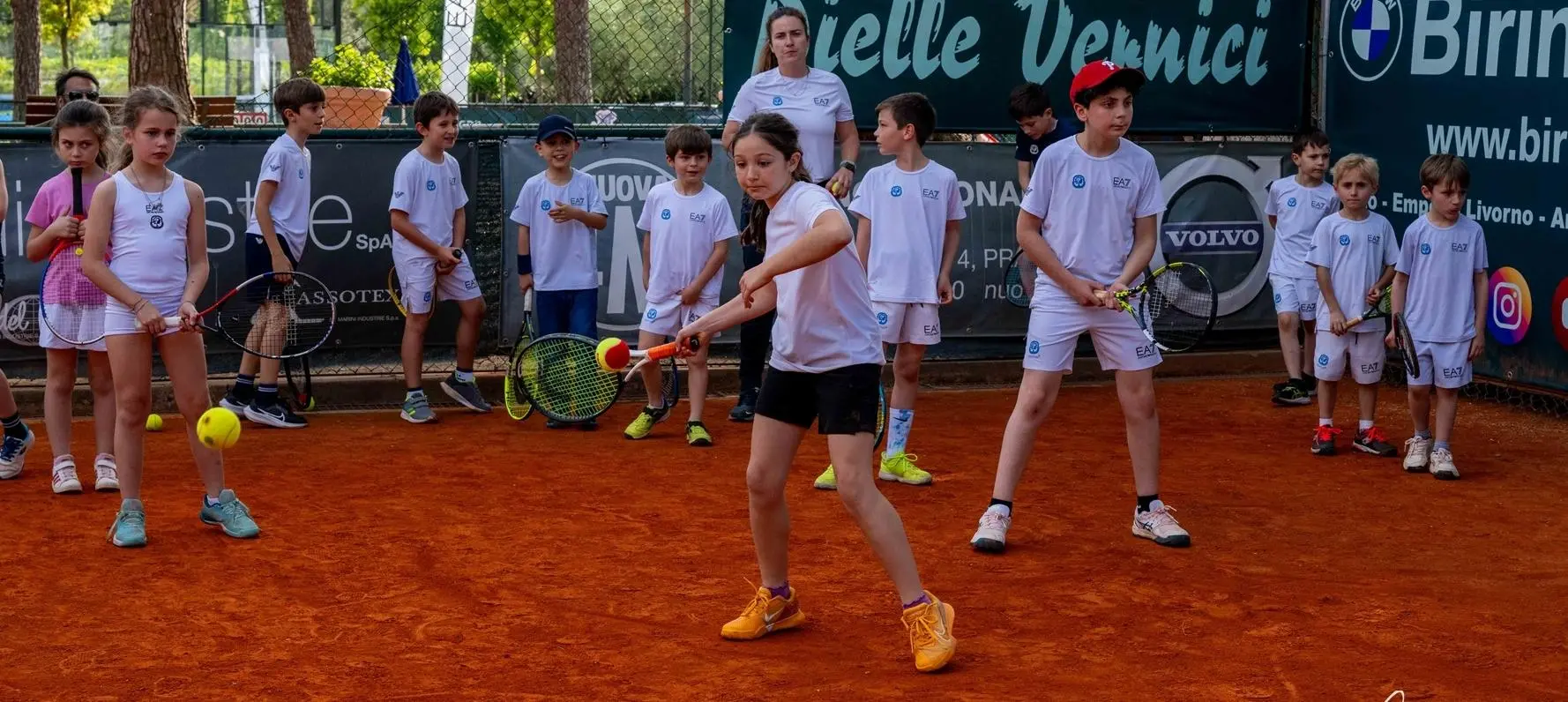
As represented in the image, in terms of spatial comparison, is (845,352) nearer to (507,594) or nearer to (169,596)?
(507,594)

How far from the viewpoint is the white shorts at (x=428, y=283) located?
837 centimetres

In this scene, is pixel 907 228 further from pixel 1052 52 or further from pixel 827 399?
pixel 1052 52

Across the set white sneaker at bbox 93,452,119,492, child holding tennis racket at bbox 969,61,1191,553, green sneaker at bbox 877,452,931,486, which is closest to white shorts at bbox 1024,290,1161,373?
child holding tennis racket at bbox 969,61,1191,553

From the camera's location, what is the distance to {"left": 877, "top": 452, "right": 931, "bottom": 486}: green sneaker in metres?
6.79

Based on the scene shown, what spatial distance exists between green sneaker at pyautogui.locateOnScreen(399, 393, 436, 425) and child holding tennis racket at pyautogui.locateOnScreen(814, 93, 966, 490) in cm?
265

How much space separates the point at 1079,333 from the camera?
18.4 ft

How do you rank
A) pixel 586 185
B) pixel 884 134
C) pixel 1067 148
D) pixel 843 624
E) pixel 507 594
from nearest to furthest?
pixel 843 624
pixel 507 594
pixel 1067 148
pixel 884 134
pixel 586 185

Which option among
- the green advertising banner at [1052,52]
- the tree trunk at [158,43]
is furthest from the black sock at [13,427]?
the tree trunk at [158,43]

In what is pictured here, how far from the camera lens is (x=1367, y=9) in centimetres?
976

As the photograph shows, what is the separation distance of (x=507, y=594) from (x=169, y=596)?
1077 millimetres

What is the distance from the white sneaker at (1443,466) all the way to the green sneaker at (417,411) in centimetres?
499

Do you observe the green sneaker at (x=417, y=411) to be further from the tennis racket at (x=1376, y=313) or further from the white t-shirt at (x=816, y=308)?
the tennis racket at (x=1376, y=313)

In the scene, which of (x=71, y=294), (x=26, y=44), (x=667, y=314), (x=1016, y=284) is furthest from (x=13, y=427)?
(x=26, y=44)

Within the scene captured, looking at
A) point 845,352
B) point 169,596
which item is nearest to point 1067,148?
point 845,352
